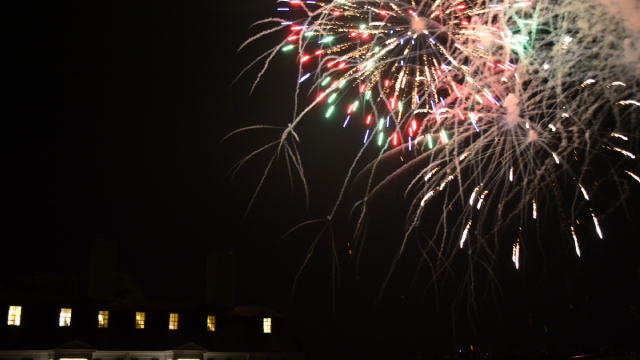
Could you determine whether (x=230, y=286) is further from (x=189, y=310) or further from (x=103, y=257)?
(x=103, y=257)

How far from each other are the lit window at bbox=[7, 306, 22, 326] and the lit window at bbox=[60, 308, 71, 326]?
5.36ft

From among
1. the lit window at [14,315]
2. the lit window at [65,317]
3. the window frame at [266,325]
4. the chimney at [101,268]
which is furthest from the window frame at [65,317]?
the window frame at [266,325]

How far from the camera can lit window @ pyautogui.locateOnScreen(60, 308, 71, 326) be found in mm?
23484

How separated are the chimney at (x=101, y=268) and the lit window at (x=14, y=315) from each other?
9.58 ft

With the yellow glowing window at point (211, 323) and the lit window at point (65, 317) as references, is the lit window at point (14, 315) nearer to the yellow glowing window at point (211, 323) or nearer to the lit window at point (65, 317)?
the lit window at point (65, 317)

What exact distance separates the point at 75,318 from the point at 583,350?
2031 cm

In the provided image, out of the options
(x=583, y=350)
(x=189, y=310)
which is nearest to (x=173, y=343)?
(x=189, y=310)

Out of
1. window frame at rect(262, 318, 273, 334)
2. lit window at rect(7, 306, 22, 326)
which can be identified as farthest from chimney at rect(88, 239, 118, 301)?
window frame at rect(262, 318, 273, 334)

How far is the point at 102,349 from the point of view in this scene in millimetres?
23672

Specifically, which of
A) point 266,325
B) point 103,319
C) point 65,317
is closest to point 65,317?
point 65,317

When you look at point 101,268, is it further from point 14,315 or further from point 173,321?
point 173,321

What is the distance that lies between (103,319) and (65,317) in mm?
1610

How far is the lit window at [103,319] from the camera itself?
24.4 metres

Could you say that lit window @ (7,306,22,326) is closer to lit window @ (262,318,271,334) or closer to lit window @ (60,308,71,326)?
lit window @ (60,308,71,326)
